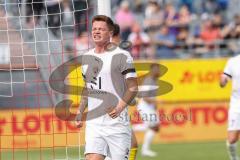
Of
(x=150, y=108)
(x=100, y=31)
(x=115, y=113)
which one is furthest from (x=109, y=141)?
(x=150, y=108)

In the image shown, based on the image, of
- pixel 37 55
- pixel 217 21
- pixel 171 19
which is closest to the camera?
pixel 37 55

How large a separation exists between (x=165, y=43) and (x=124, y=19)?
123 centimetres

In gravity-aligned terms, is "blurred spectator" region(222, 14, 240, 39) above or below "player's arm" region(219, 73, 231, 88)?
above

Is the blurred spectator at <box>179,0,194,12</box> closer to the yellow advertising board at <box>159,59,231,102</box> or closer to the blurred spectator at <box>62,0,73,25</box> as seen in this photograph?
the yellow advertising board at <box>159,59,231,102</box>

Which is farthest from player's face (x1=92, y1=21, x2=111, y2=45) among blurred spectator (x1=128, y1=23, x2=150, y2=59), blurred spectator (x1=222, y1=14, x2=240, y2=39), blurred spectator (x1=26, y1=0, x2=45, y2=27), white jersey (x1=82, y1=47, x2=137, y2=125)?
blurred spectator (x1=222, y1=14, x2=240, y2=39)

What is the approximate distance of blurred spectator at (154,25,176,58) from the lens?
67.1ft

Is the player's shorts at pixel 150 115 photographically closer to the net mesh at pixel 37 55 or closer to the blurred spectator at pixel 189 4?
the net mesh at pixel 37 55

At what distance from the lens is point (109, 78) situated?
9172 mm

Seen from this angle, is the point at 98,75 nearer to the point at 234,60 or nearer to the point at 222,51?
the point at 234,60

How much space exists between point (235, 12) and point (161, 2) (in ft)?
7.03

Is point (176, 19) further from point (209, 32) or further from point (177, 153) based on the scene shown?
point (177, 153)

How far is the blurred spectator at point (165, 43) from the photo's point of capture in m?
20.4

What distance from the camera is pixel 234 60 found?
13.5 meters

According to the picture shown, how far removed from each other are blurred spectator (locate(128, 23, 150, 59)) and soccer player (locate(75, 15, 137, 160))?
35.7 feet
